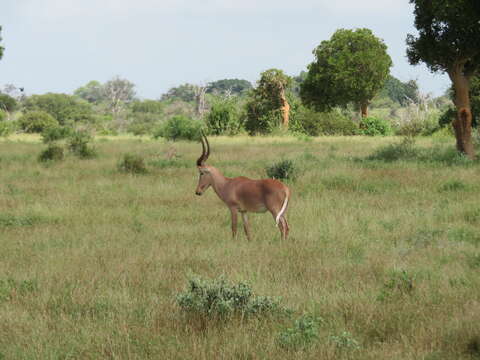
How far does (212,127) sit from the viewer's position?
43375 mm

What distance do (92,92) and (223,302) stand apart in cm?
14629

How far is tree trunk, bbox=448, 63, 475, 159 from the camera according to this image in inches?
754

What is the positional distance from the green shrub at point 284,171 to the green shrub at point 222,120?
90.5 feet

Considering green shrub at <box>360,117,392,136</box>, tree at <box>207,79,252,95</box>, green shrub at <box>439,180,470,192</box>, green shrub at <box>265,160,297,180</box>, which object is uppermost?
tree at <box>207,79,252,95</box>

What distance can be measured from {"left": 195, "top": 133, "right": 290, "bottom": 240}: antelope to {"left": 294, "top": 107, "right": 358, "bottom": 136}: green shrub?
39619 millimetres

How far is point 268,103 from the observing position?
45938 millimetres

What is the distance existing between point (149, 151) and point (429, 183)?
45.1 ft

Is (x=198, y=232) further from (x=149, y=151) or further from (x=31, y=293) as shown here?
(x=149, y=151)

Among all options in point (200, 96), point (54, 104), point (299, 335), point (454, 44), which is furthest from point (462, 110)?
point (54, 104)

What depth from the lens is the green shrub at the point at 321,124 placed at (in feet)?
162

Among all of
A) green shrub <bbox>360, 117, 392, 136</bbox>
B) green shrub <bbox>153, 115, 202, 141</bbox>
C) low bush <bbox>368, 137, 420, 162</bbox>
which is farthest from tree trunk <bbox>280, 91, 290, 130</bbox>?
low bush <bbox>368, 137, 420, 162</bbox>

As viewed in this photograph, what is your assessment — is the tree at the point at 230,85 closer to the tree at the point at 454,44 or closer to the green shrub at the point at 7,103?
the green shrub at the point at 7,103

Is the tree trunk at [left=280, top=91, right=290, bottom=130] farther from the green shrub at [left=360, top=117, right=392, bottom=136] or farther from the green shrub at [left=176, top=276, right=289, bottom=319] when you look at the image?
the green shrub at [left=176, top=276, right=289, bottom=319]

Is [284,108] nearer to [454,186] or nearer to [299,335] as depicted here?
[454,186]
